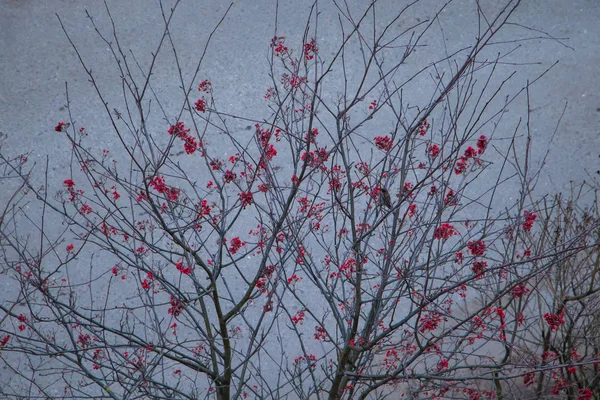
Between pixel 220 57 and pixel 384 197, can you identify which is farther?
pixel 220 57

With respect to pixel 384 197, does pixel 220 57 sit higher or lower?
higher

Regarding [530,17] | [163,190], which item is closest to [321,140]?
[530,17]

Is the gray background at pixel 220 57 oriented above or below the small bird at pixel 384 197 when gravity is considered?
above

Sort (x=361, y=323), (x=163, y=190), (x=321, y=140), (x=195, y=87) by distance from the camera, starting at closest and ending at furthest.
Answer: (x=163, y=190) → (x=361, y=323) → (x=321, y=140) → (x=195, y=87)

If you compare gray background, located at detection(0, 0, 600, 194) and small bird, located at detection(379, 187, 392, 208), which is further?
gray background, located at detection(0, 0, 600, 194)

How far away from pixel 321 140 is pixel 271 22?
5.37 ft

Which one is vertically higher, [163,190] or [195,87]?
[195,87]

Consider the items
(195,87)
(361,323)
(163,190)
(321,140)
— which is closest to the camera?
(163,190)

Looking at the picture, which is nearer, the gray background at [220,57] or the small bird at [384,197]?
the small bird at [384,197]

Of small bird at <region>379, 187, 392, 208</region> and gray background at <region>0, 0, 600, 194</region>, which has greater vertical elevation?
gray background at <region>0, 0, 600, 194</region>

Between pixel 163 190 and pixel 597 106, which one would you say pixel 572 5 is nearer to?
pixel 597 106

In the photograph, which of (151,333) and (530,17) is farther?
(530,17)

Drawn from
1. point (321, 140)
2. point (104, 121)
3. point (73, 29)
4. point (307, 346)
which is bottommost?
point (307, 346)

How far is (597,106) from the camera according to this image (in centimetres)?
648
